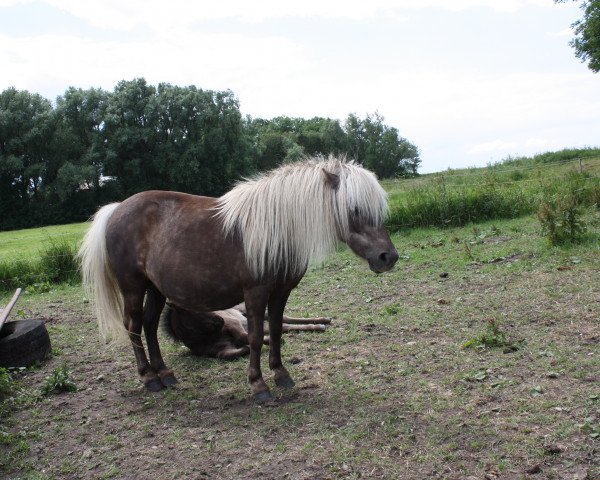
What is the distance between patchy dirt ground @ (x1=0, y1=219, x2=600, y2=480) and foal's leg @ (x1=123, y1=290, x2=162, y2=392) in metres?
0.15

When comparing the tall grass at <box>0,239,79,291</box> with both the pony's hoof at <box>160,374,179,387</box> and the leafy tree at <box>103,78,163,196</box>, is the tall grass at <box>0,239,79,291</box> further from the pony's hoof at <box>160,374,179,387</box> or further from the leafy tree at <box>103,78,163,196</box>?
the leafy tree at <box>103,78,163,196</box>

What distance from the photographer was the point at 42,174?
35.6 metres

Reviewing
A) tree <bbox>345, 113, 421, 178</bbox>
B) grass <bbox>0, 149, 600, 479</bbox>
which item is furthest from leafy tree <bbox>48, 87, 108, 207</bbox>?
grass <bbox>0, 149, 600, 479</bbox>

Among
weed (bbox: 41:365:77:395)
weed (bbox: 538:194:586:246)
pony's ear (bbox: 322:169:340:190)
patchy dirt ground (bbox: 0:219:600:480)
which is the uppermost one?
pony's ear (bbox: 322:169:340:190)

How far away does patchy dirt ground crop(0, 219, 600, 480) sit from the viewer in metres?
3.44

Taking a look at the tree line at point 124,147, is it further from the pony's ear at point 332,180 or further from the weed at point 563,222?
the pony's ear at point 332,180

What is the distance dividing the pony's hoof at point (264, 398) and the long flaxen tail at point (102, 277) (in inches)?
63.2

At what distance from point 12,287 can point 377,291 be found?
7.83 meters

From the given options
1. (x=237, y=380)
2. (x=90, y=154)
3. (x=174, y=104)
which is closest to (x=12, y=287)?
(x=237, y=380)

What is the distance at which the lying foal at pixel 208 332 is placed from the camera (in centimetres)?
592

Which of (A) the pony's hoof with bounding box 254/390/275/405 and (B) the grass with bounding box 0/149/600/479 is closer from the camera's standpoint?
(B) the grass with bounding box 0/149/600/479

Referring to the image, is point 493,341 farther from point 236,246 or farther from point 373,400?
point 236,246

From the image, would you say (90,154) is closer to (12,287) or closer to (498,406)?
(12,287)

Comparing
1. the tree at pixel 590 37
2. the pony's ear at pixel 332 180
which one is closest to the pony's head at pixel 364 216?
the pony's ear at pixel 332 180
